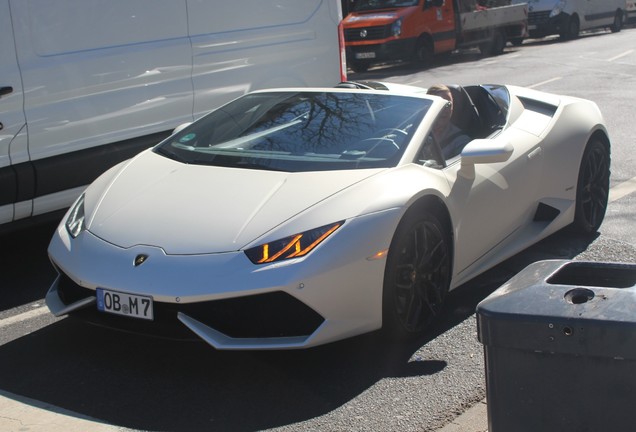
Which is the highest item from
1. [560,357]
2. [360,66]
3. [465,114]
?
[465,114]

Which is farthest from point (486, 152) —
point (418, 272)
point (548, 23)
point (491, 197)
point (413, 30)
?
point (548, 23)

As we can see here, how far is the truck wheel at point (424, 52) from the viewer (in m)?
22.1

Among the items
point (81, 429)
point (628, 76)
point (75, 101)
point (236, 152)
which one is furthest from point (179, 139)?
point (628, 76)

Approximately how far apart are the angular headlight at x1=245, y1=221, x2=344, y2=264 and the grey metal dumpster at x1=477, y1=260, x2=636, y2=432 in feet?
4.90

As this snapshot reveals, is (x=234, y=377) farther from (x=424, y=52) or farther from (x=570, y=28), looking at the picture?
(x=570, y=28)

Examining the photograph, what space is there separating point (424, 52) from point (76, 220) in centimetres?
1804

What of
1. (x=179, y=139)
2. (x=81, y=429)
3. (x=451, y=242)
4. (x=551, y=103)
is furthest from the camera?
(x=551, y=103)

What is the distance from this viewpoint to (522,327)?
279 cm

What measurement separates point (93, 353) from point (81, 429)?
0.86 m

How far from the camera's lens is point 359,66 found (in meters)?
22.6

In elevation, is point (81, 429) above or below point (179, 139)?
below

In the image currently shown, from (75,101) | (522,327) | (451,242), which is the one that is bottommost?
(451,242)

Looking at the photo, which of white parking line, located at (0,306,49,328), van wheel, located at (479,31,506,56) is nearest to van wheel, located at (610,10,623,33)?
van wheel, located at (479,31,506,56)

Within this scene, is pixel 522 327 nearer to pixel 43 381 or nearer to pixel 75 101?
pixel 43 381
